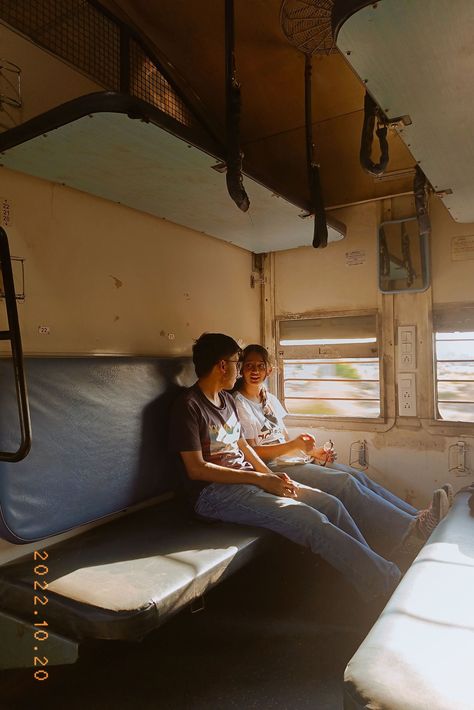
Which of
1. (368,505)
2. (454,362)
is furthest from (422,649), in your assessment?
(454,362)

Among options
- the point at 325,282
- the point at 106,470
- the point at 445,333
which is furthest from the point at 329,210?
the point at 106,470

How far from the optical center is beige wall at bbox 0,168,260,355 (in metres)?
2.50

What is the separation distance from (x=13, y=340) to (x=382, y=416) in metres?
3.07

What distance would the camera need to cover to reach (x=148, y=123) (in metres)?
1.95

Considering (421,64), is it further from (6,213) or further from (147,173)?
(6,213)

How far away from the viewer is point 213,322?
394cm

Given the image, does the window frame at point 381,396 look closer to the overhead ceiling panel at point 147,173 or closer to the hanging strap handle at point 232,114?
the overhead ceiling panel at point 147,173

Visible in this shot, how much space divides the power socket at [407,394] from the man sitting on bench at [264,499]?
935 millimetres

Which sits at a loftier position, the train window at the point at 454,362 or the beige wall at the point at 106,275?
the beige wall at the point at 106,275

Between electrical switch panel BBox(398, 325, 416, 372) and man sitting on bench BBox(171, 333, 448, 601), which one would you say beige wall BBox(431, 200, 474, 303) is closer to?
electrical switch panel BBox(398, 325, 416, 372)

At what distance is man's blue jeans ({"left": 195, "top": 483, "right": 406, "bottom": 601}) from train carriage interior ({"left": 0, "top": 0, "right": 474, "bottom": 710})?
99 millimetres

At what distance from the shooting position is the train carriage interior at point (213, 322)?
71.1 inches

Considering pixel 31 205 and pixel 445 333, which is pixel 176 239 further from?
pixel 445 333

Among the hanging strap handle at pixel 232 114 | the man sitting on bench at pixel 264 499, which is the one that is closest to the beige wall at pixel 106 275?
the man sitting on bench at pixel 264 499
